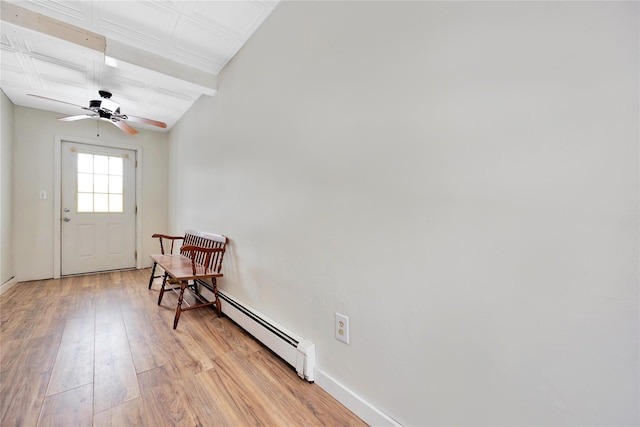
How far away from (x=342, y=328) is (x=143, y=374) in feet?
4.04

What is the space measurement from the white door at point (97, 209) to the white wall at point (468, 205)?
3802 mm

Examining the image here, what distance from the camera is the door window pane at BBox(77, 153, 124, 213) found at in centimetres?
384

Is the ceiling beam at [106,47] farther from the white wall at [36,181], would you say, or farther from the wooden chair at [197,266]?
the white wall at [36,181]

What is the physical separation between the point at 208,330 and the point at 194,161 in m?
2.11

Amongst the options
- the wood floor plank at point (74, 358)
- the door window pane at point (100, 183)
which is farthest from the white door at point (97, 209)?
the wood floor plank at point (74, 358)

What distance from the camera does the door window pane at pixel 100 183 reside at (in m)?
3.84

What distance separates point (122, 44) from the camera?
7.14ft

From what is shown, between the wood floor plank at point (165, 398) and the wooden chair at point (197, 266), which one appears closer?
the wood floor plank at point (165, 398)

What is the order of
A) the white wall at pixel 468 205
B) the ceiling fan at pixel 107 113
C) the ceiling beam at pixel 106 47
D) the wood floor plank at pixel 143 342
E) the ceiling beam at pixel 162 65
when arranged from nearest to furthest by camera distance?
the white wall at pixel 468 205
the wood floor plank at pixel 143 342
the ceiling beam at pixel 106 47
the ceiling beam at pixel 162 65
the ceiling fan at pixel 107 113

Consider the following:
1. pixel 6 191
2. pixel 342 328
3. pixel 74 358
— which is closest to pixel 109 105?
pixel 6 191

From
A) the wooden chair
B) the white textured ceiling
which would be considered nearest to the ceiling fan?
the white textured ceiling

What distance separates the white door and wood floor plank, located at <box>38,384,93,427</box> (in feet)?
10.8

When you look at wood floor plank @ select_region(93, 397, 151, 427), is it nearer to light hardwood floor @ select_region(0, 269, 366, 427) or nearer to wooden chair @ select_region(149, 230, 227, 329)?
light hardwood floor @ select_region(0, 269, 366, 427)

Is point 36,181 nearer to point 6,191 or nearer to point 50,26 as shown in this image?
point 6,191
